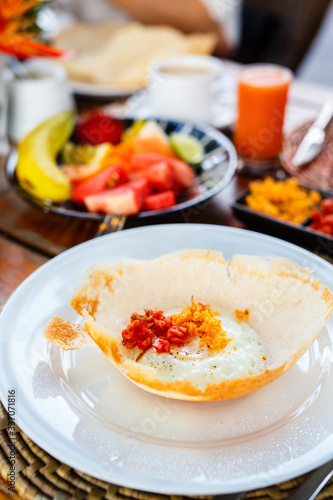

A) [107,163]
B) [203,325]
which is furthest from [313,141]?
[203,325]

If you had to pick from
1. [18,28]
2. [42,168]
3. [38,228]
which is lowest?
[38,228]

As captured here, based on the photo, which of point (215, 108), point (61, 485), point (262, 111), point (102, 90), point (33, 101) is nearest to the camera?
point (61, 485)

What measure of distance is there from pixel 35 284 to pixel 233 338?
386mm

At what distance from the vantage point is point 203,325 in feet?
2.64

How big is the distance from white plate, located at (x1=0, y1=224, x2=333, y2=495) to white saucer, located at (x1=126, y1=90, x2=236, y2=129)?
1.03 meters

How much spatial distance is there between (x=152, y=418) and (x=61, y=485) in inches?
6.0

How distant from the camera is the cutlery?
5.04 ft

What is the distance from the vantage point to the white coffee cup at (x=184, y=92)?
1742mm

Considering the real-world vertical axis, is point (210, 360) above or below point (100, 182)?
above

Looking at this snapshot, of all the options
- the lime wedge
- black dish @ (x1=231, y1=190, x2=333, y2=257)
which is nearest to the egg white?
black dish @ (x1=231, y1=190, x2=333, y2=257)

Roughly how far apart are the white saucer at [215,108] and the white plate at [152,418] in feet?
3.38

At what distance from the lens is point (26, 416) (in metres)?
0.67

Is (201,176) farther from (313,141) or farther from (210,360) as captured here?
(210,360)

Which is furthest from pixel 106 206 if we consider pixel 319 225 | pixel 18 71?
pixel 18 71
